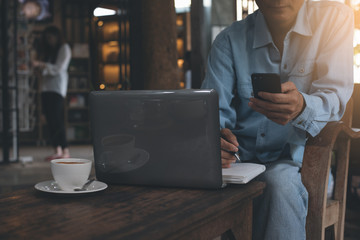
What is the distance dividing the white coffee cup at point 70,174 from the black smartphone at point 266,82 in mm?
529

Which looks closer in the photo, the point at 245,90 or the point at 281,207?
the point at 281,207

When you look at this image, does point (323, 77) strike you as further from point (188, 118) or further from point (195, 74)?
point (195, 74)

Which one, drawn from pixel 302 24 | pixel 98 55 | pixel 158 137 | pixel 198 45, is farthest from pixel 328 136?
pixel 98 55

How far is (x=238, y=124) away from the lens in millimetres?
1711

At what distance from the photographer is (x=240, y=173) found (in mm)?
1094

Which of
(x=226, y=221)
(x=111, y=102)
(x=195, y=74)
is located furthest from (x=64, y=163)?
(x=195, y=74)

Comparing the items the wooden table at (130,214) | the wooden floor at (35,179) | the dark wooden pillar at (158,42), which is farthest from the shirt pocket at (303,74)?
the wooden floor at (35,179)

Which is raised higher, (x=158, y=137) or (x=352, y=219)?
(x=158, y=137)

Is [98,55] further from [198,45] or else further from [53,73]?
[53,73]

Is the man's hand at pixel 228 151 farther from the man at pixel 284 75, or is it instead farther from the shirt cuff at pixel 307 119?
the shirt cuff at pixel 307 119

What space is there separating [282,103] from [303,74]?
41 centimetres

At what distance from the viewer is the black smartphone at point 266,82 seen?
1.18 meters

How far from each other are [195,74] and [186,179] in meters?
2.05

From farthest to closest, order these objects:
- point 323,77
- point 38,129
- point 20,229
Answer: point 38,129 → point 323,77 → point 20,229
